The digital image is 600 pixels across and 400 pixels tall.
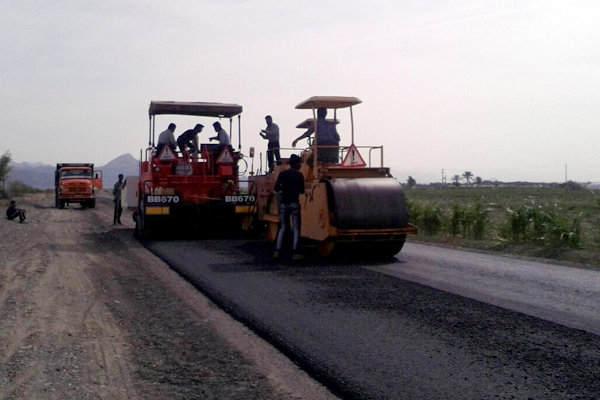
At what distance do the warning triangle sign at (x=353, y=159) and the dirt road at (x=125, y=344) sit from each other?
12.5 ft

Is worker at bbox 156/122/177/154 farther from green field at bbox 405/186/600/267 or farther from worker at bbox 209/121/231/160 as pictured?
green field at bbox 405/186/600/267

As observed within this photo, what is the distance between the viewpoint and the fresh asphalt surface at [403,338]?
5.20 meters

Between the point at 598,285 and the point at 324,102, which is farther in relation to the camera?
the point at 324,102

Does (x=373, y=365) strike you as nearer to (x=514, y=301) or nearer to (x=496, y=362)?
(x=496, y=362)

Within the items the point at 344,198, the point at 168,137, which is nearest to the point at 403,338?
the point at 344,198

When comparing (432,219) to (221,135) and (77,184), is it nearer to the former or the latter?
(221,135)

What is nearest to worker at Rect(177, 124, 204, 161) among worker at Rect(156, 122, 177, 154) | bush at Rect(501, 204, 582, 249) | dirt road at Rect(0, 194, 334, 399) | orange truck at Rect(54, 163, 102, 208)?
worker at Rect(156, 122, 177, 154)

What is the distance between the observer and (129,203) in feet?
63.0

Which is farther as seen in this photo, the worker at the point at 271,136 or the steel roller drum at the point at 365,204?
the worker at the point at 271,136

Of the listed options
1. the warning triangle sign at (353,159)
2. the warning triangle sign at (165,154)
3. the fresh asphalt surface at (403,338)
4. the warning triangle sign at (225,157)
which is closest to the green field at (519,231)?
the warning triangle sign at (353,159)

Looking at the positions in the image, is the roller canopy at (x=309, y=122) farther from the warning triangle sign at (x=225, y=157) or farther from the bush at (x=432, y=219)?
the bush at (x=432, y=219)

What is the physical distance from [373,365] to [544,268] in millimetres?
6921

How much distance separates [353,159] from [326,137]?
2.33 ft

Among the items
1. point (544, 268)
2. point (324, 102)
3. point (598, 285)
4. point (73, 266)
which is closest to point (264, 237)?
point (324, 102)
